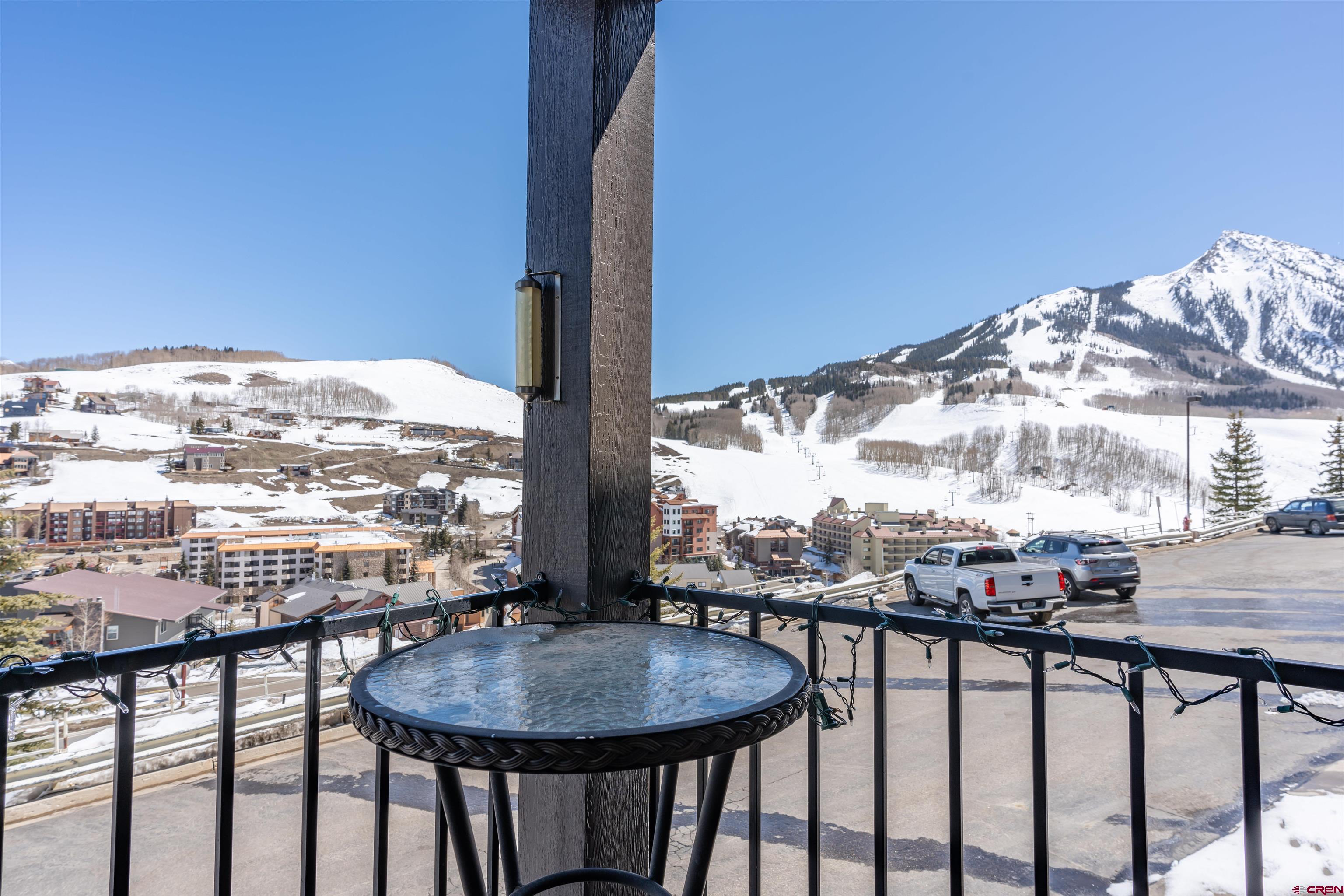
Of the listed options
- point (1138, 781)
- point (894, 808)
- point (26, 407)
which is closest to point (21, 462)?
point (26, 407)

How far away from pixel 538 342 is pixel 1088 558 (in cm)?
1202

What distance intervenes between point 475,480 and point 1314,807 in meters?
5.23

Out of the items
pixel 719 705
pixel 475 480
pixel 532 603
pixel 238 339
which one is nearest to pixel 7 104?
pixel 238 339

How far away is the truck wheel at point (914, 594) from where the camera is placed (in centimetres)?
923

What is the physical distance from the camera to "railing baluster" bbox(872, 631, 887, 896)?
94cm

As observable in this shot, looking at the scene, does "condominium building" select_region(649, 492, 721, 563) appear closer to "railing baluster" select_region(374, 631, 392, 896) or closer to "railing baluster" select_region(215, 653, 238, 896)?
"railing baluster" select_region(374, 631, 392, 896)

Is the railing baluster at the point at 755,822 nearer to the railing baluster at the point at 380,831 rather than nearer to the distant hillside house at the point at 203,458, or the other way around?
the railing baluster at the point at 380,831

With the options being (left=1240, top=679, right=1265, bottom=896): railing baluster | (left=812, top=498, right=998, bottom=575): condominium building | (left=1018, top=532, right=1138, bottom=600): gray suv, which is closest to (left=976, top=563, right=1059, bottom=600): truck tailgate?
(left=812, top=498, right=998, bottom=575): condominium building

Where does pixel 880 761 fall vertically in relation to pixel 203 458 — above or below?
below

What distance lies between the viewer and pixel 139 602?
6.09 ft

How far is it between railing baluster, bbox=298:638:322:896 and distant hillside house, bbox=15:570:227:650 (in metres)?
0.61

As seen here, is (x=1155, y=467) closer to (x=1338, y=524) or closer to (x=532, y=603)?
(x=1338, y=524)

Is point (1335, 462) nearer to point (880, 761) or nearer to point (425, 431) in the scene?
point (425, 431)

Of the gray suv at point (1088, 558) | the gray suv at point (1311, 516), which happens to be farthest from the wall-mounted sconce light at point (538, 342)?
the gray suv at point (1311, 516)
